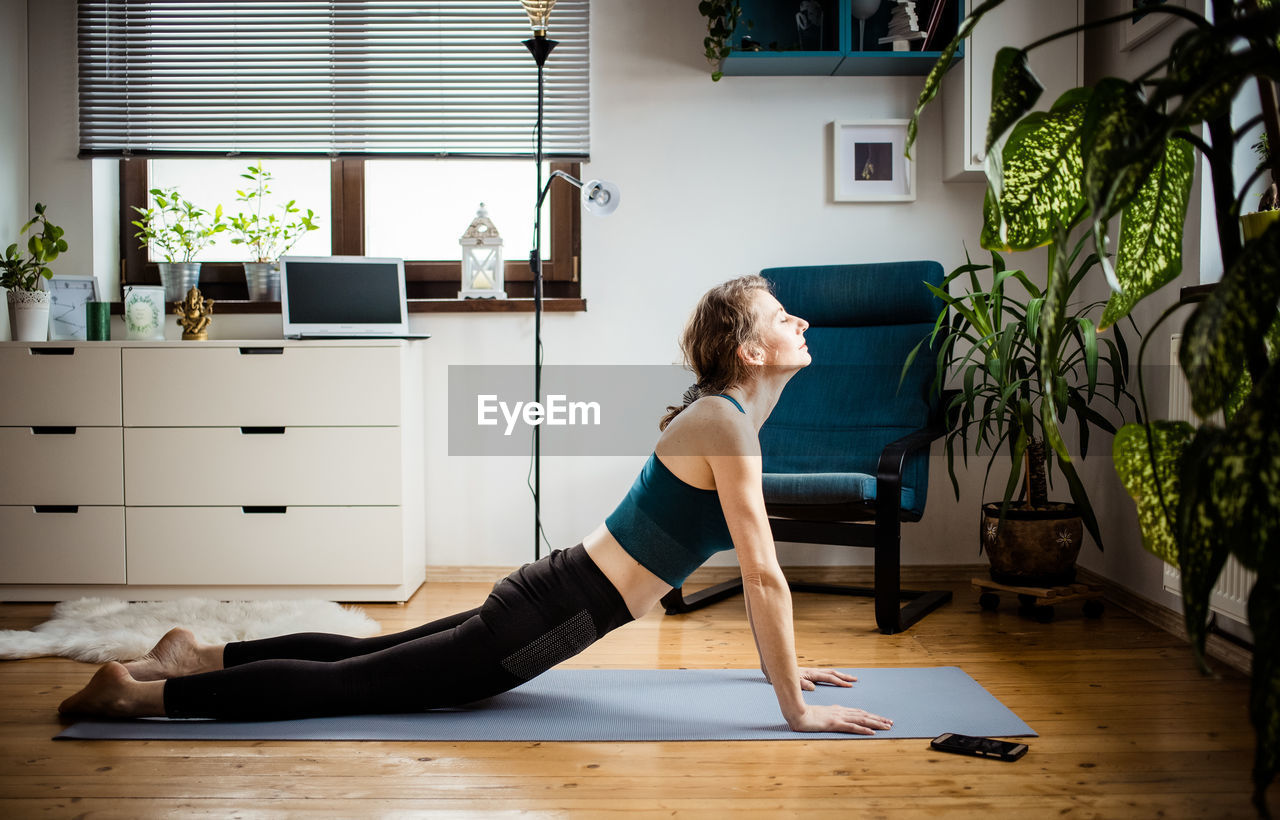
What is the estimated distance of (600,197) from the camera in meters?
2.96

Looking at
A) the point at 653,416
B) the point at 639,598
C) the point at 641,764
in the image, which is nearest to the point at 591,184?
the point at 653,416

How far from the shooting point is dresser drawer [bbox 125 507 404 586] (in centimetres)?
296

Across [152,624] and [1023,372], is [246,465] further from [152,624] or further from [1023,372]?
[1023,372]

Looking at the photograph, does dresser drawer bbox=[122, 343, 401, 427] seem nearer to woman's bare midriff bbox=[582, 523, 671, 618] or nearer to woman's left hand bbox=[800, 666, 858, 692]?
woman's bare midriff bbox=[582, 523, 671, 618]

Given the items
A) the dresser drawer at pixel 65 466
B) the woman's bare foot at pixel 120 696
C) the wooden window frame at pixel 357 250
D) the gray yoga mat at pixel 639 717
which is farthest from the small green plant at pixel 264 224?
the gray yoga mat at pixel 639 717

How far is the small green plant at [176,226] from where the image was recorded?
10.9ft

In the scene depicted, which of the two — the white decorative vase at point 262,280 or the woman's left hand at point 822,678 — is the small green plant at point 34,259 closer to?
the white decorative vase at point 262,280

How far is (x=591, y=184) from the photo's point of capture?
2.95 m

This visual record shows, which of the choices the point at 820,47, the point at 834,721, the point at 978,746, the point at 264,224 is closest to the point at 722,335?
the point at 834,721

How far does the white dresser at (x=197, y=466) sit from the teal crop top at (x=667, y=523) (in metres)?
1.43

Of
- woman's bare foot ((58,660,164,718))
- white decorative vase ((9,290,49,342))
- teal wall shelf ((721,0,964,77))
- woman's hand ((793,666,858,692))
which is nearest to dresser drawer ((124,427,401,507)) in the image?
white decorative vase ((9,290,49,342))

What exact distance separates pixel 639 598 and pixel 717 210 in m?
1.90

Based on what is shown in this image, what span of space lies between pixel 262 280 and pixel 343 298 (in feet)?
1.24

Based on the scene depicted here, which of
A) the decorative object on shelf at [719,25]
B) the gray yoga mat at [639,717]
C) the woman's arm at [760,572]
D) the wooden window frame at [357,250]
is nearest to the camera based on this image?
the woman's arm at [760,572]
